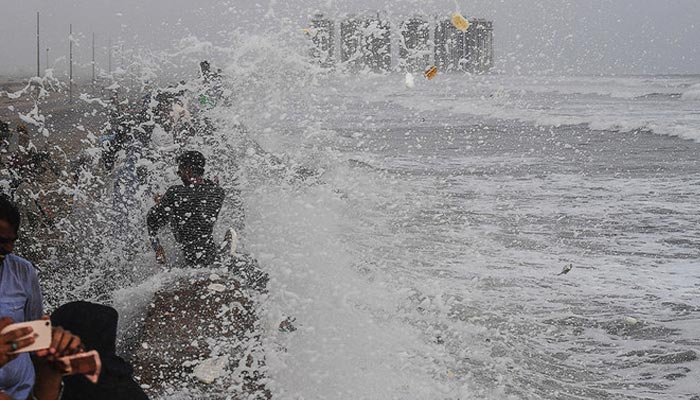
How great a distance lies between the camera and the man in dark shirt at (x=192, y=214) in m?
5.32

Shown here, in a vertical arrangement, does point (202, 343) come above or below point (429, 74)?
below

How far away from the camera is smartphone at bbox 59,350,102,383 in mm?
1928

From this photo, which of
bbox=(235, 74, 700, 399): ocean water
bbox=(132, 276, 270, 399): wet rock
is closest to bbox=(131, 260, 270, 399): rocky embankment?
bbox=(132, 276, 270, 399): wet rock

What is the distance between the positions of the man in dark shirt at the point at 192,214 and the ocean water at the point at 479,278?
681 millimetres

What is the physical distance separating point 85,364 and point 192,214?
11.4ft

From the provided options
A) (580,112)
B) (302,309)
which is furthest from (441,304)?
(580,112)

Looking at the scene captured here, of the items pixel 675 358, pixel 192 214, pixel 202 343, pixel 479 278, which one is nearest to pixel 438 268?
pixel 479 278

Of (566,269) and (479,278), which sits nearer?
(479,278)

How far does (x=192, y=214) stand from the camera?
538 centimetres

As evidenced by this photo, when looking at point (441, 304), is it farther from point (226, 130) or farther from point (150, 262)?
point (226, 130)

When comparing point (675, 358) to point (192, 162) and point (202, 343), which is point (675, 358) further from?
point (192, 162)

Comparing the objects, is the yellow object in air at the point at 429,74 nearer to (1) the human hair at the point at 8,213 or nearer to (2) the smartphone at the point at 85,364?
(1) the human hair at the point at 8,213

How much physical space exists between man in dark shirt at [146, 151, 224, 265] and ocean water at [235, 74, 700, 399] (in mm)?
Answer: 681

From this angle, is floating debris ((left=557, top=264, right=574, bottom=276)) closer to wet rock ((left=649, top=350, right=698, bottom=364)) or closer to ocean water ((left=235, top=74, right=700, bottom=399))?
ocean water ((left=235, top=74, right=700, bottom=399))
